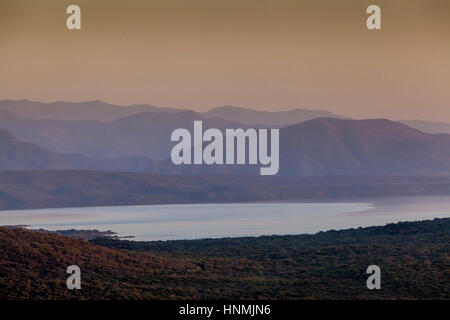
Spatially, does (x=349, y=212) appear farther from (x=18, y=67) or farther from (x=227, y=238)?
(x=18, y=67)

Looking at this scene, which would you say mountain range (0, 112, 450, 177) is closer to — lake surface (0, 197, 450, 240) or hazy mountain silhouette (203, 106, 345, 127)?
lake surface (0, 197, 450, 240)

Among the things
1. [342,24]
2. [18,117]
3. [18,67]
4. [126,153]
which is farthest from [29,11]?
[126,153]

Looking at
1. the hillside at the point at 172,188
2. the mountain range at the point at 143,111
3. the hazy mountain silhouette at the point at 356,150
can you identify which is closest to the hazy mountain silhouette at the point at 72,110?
the mountain range at the point at 143,111

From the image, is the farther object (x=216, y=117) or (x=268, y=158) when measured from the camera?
(x=268, y=158)

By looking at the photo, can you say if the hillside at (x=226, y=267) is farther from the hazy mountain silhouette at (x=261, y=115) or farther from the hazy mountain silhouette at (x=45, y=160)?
the hazy mountain silhouette at (x=45, y=160)

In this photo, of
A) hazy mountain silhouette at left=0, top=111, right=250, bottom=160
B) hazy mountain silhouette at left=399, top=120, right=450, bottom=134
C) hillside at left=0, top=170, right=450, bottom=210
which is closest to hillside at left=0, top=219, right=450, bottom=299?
hazy mountain silhouette at left=399, top=120, right=450, bottom=134
